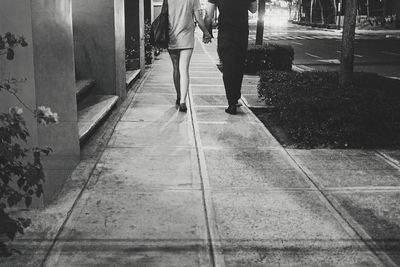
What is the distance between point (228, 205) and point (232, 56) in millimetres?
4284

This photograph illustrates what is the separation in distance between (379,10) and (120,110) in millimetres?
61115

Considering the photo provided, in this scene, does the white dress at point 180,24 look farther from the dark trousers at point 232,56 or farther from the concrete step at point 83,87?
the concrete step at point 83,87

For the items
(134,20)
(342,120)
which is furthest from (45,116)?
A: (134,20)

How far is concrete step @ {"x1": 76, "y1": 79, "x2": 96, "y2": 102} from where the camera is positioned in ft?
25.0

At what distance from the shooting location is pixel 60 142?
495 cm

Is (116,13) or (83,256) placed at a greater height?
(116,13)

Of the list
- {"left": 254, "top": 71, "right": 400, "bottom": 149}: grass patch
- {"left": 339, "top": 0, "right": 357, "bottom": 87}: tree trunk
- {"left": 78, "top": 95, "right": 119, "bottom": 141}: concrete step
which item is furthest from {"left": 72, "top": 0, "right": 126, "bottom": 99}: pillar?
{"left": 339, "top": 0, "right": 357, "bottom": 87}: tree trunk

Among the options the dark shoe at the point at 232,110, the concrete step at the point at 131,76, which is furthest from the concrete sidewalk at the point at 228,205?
the concrete step at the point at 131,76

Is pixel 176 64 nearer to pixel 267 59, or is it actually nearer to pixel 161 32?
pixel 161 32

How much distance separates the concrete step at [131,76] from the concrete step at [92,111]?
2.23 metres

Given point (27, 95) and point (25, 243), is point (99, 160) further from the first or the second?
point (25, 243)

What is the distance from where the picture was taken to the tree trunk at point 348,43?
770 centimetres

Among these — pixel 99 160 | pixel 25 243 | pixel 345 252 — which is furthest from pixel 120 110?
pixel 345 252

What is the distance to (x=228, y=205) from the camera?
14.6 ft
